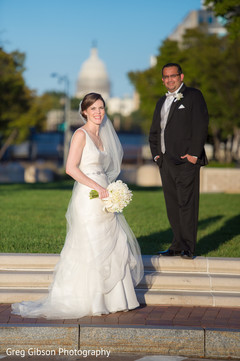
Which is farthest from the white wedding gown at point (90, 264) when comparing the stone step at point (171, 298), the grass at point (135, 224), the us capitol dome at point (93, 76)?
the us capitol dome at point (93, 76)

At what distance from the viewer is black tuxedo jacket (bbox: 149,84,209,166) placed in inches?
276

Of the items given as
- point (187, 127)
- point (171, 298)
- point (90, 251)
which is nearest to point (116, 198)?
point (90, 251)

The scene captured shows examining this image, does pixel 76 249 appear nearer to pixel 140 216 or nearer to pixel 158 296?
pixel 158 296

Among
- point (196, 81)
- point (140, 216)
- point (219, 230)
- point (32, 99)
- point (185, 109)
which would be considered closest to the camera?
point (185, 109)

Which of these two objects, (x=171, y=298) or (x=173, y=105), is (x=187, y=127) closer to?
(x=173, y=105)

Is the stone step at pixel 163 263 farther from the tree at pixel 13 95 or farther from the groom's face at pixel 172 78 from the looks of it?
the tree at pixel 13 95

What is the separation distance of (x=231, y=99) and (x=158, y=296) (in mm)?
27908

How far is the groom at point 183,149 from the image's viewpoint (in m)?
7.03

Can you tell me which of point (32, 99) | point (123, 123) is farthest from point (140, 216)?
point (123, 123)

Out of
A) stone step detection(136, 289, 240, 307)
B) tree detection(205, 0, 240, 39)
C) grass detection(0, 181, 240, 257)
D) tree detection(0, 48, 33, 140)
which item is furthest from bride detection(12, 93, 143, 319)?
tree detection(0, 48, 33, 140)

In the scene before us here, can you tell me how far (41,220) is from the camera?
1141cm

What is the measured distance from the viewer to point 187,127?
7.10 meters

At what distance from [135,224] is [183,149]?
13.3 ft

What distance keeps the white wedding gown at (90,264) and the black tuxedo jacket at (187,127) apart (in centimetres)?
111
